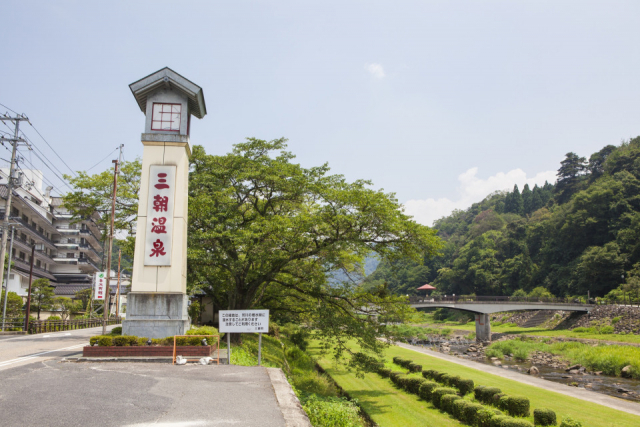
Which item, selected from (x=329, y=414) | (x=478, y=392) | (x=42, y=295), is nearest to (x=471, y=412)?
(x=478, y=392)

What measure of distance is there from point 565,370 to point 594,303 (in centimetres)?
3299

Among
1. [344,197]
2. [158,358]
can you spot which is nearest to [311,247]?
[344,197]

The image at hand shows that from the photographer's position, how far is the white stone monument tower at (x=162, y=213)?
15633mm

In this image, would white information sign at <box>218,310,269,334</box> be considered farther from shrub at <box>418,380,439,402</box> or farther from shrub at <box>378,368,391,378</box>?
shrub at <box>378,368,391,378</box>

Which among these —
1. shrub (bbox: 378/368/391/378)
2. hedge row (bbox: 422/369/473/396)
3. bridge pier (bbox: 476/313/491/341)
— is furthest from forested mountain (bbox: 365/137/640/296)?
hedge row (bbox: 422/369/473/396)

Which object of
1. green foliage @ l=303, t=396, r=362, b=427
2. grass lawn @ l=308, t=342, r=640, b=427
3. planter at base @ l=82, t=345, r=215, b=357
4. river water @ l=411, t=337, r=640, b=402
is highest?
planter at base @ l=82, t=345, r=215, b=357

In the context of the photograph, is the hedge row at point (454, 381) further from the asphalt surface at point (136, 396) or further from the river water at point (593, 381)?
the asphalt surface at point (136, 396)

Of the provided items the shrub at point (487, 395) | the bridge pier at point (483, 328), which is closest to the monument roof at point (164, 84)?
the shrub at point (487, 395)

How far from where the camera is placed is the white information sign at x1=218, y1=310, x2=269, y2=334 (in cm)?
1341

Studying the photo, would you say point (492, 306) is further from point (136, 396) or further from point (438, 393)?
point (136, 396)

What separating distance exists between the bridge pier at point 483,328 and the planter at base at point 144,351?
171 ft

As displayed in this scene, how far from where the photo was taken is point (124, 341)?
1391 centimetres

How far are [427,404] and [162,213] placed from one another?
14.1m

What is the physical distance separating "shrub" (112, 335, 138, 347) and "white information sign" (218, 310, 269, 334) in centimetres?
313
